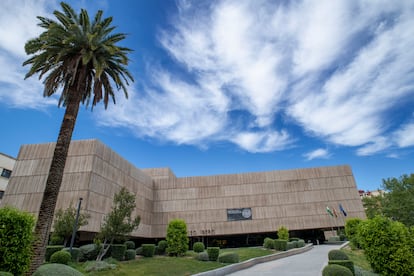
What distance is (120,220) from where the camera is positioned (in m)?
20.1

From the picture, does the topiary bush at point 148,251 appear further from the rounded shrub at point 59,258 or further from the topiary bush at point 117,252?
the rounded shrub at point 59,258

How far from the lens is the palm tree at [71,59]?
15.5 meters

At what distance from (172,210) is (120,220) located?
2639 cm

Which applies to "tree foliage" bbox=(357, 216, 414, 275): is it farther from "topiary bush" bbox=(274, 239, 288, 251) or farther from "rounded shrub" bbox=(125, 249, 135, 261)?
"rounded shrub" bbox=(125, 249, 135, 261)

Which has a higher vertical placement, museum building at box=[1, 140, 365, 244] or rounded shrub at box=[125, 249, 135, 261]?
museum building at box=[1, 140, 365, 244]

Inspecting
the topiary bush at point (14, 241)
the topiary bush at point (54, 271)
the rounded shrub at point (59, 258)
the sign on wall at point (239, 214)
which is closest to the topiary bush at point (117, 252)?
the rounded shrub at point (59, 258)

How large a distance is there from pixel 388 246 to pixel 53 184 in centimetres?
1766

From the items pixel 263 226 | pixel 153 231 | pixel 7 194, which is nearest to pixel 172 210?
pixel 153 231

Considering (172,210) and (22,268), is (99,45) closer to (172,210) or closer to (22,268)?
(22,268)

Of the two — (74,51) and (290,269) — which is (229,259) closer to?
(290,269)

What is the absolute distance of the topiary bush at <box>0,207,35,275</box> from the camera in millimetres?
9297

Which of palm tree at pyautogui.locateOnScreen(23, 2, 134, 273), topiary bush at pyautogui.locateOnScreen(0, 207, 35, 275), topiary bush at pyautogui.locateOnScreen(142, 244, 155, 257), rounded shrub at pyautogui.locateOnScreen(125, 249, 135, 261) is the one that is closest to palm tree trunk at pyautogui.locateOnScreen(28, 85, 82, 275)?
palm tree at pyautogui.locateOnScreen(23, 2, 134, 273)

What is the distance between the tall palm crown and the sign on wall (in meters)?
33.7

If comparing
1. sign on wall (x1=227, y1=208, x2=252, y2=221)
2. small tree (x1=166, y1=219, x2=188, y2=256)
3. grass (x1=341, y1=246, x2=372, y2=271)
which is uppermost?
sign on wall (x1=227, y1=208, x2=252, y2=221)
